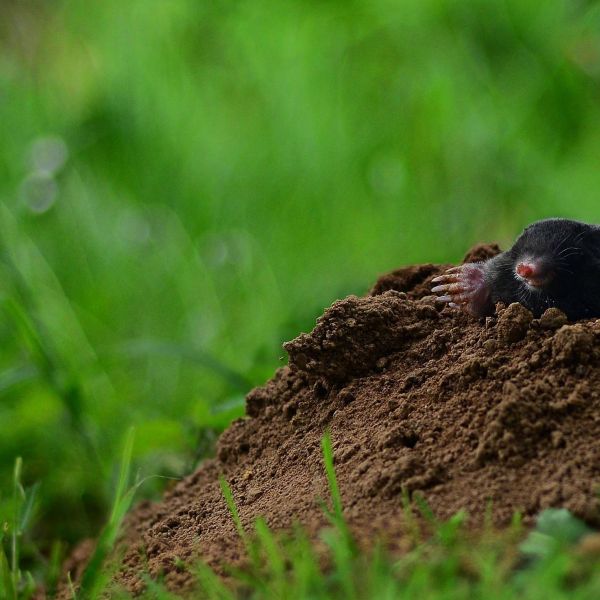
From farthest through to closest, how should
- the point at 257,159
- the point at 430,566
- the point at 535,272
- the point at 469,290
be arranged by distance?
the point at 257,159 < the point at 469,290 < the point at 535,272 < the point at 430,566

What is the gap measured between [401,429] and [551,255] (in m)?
0.61

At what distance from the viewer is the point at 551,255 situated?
2322mm

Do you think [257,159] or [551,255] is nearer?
[551,255]

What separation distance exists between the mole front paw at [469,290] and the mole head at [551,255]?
0.30ft

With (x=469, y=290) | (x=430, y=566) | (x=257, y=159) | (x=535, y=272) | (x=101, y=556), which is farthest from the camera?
(x=257, y=159)

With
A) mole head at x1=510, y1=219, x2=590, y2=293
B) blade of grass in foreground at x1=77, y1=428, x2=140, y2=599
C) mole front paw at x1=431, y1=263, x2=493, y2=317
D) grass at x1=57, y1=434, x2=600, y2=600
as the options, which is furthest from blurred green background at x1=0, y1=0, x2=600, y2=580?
grass at x1=57, y1=434, x2=600, y2=600

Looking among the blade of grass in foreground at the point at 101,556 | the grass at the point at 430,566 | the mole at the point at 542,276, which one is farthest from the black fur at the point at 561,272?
the blade of grass in foreground at the point at 101,556

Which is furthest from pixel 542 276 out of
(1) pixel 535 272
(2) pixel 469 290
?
(2) pixel 469 290

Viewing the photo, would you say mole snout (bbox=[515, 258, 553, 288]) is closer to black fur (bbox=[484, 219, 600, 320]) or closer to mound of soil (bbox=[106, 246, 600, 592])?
black fur (bbox=[484, 219, 600, 320])

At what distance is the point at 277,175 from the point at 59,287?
5.36ft

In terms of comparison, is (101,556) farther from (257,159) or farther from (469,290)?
(257,159)

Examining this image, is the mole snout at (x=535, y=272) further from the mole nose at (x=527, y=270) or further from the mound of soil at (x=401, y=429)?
the mound of soil at (x=401, y=429)

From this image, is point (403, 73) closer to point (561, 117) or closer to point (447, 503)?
point (561, 117)

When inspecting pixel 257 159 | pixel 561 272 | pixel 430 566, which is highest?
pixel 257 159
